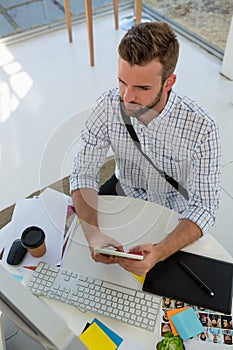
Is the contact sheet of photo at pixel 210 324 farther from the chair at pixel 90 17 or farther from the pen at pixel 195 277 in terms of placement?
the chair at pixel 90 17

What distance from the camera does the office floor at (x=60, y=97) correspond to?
2.49 meters

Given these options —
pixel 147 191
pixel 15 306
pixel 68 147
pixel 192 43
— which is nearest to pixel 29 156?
pixel 68 147

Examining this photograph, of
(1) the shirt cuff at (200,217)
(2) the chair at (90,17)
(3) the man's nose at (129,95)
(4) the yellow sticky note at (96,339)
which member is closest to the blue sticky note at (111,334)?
(4) the yellow sticky note at (96,339)

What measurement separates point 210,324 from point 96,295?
1.13 feet

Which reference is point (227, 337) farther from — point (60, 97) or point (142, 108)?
point (60, 97)

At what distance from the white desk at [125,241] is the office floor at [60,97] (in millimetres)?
829

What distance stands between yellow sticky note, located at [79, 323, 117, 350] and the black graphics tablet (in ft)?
0.61

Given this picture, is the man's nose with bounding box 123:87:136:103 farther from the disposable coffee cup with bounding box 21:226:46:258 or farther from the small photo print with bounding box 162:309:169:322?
the small photo print with bounding box 162:309:169:322

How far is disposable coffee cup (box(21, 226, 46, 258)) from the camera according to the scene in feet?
4.36

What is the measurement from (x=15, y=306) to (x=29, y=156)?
2.06 meters

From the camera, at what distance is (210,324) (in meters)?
1.20

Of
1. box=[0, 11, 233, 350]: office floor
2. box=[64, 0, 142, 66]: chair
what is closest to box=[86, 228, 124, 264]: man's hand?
box=[0, 11, 233, 350]: office floor

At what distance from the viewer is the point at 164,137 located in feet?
4.91

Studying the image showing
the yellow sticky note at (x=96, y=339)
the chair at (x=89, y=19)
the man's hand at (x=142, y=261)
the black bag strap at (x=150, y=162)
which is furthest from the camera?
the chair at (x=89, y=19)
